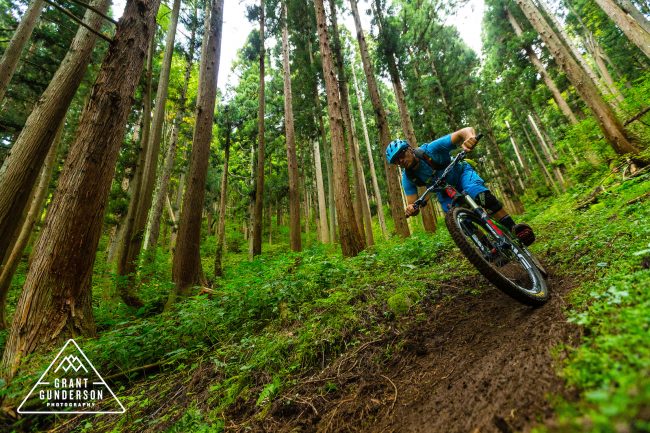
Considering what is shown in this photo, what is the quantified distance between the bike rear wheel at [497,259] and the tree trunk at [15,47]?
28.8 feet

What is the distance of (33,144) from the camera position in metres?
4.77

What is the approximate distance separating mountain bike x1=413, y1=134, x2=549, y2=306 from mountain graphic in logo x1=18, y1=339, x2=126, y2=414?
343cm

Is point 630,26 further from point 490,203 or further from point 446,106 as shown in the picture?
point 446,106

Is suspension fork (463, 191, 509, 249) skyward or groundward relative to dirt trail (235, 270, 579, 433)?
skyward

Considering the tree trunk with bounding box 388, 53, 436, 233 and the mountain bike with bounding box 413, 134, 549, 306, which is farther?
the tree trunk with bounding box 388, 53, 436, 233

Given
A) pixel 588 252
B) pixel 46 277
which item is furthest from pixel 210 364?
pixel 588 252

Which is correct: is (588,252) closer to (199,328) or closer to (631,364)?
(631,364)

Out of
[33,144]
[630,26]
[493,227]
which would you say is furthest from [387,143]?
[33,144]

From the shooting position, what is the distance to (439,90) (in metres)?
18.2

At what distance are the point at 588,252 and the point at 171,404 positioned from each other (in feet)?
14.6

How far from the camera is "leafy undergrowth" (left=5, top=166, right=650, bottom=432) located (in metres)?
0.97

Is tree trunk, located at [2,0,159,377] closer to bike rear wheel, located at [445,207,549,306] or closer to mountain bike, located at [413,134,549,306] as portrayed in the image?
mountain bike, located at [413,134,549,306]

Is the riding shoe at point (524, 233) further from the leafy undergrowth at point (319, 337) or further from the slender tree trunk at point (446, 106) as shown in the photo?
the slender tree trunk at point (446, 106)

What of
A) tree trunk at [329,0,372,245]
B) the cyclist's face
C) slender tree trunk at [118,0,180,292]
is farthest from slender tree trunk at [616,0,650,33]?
slender tree trunk at [118,0,180,292]
